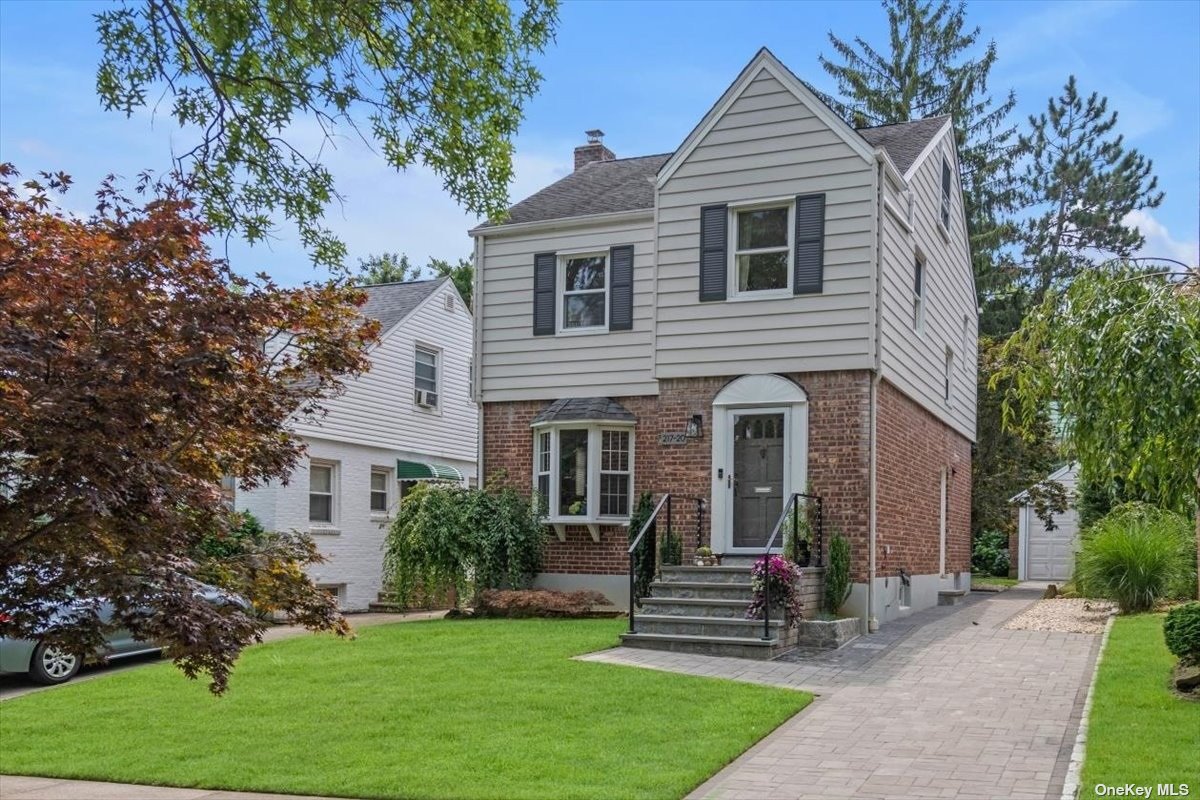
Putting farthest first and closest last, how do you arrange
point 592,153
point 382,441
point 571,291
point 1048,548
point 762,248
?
point 1048,548 < point 382,441 < point 592,153 < point 571,291 < point 762,248

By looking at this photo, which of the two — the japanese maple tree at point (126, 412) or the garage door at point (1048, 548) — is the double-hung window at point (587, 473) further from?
the garage door at point (1048, 548)

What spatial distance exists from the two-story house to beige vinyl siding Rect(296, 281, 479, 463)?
471cm

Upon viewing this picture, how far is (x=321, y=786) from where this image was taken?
24.2ft

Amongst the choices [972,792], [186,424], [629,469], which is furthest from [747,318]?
[186,424]

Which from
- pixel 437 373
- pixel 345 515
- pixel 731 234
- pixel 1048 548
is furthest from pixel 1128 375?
pixel 1048 548

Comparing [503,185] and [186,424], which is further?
[503,185]

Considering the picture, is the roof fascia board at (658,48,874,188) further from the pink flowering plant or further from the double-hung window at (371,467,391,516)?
the double-hung window at (371,467,391,516)

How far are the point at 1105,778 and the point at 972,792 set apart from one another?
777 millimetres

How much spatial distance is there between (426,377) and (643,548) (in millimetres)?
10684

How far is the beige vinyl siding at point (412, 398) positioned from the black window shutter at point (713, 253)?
787 centimetres

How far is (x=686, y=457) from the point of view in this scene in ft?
50.6

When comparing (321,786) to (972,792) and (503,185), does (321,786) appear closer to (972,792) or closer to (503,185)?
(972,792)

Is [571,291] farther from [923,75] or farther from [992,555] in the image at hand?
[992,555]

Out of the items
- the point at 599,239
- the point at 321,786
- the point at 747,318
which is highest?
the point at 599,239
